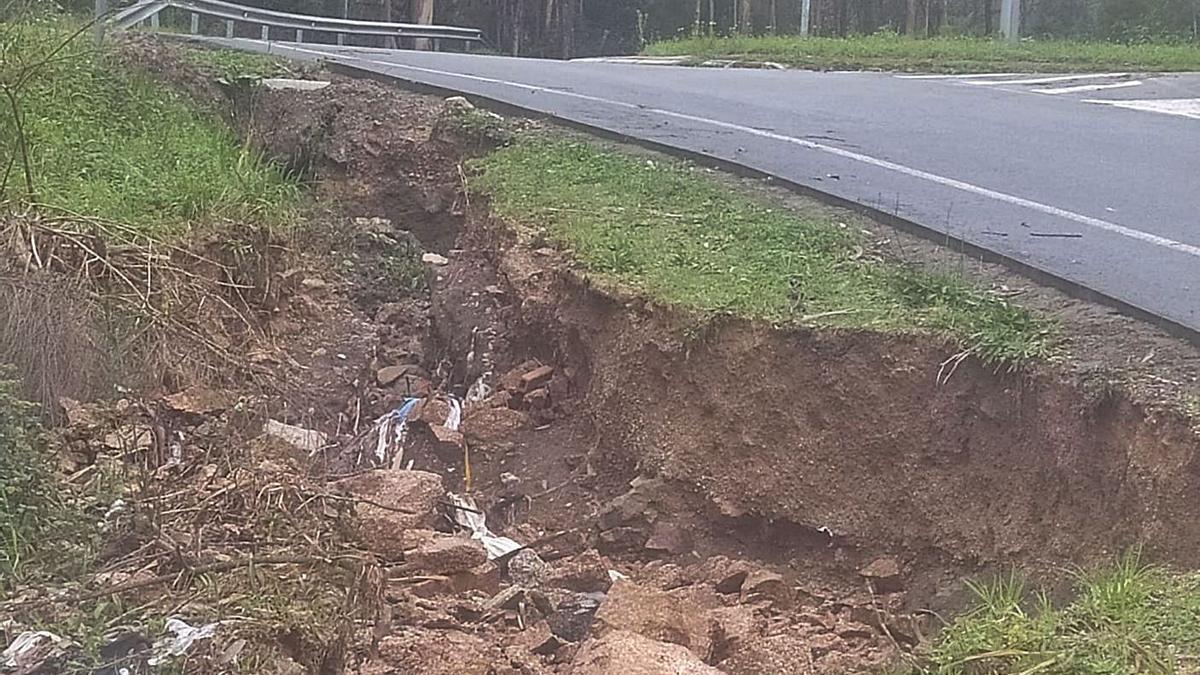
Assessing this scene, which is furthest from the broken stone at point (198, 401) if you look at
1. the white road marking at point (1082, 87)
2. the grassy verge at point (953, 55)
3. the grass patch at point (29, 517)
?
the grassy verge at point (953, 55)

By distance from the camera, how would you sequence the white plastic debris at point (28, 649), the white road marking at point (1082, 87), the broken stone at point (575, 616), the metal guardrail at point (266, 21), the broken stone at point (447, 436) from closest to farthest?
1. the white plastic debris at point (28, 649)
2. the broken stone at point (575, 616)
3. the broken stone at point (447, 436)
4. the white road marking at point (1082, 87)
5. the metal guardrail at point (266, 21)

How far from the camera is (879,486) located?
4539 mm

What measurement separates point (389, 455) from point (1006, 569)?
2.75m

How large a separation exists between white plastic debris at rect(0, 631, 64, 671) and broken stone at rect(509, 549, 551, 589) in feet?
5.53

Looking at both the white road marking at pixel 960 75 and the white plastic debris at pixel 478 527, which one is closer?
the white plastic debris at pixel 478 527

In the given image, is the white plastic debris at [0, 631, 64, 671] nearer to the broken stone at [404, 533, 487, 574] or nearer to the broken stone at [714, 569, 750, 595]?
the broken stone at [404, 533, 487, 574]

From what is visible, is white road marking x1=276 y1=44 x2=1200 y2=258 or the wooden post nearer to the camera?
white road marking x1=276 y1=44 x2=1200 y2=258

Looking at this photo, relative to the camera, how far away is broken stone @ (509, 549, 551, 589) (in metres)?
4.70

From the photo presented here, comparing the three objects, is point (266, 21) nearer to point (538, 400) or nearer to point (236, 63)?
point (236, 63)

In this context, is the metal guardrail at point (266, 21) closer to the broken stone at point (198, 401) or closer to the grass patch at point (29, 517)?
the broken stone at point (198, 401)

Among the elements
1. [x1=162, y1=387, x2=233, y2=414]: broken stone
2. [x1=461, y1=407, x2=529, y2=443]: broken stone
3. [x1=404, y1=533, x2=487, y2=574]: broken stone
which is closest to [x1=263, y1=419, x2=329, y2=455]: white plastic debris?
[x1=162, y1=387, x2=233, y2=414]: broken stone

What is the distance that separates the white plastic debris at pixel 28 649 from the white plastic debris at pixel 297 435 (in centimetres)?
214

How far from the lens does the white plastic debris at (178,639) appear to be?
3.36 metres

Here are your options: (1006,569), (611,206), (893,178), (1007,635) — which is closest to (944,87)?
(893,178)
